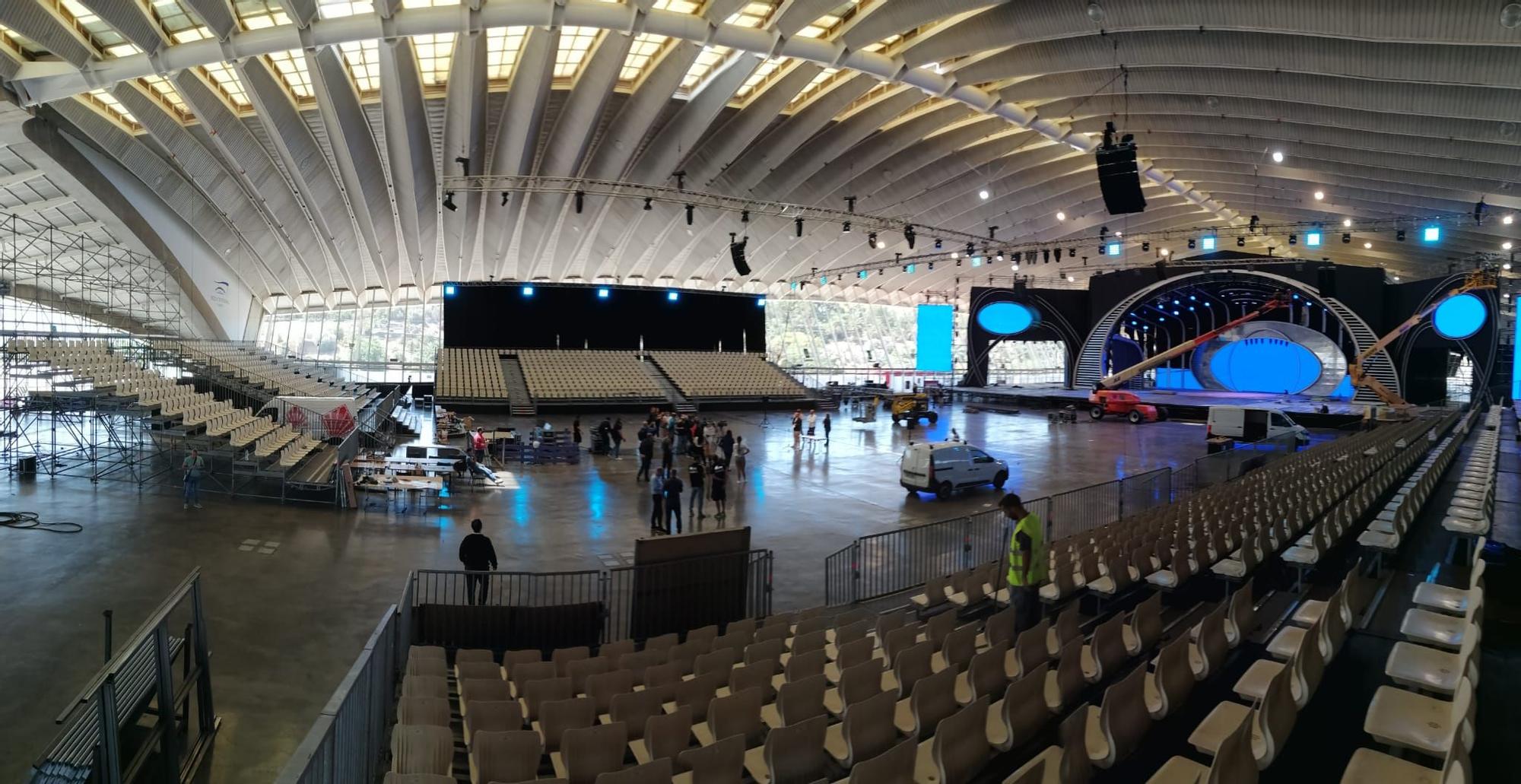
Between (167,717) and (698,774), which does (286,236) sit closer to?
(167,717)

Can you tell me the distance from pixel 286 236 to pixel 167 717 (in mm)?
33142

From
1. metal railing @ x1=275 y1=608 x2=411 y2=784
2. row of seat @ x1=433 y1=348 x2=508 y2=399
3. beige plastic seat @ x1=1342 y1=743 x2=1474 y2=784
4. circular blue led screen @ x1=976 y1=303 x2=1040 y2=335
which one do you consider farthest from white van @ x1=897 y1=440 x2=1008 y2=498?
circular blue led screen @ x1=976 y1=303 x2=1040 y2=335

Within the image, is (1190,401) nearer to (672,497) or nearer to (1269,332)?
(1269,332)

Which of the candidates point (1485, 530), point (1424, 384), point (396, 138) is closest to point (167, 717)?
point (1485, 530)

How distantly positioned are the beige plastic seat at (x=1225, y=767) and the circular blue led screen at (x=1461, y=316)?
4226 cm

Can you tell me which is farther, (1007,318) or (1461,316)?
(1007,318)

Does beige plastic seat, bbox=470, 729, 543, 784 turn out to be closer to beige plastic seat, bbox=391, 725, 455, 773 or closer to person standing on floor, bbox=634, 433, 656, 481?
beige plastic seat, bbox=391, 725, 455, 773

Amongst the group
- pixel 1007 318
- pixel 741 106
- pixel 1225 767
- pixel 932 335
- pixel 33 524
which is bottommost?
pixel 33 524

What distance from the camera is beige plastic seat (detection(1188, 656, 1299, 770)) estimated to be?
3533 millimetres

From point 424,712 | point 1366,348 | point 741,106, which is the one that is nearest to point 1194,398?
point 1366,348

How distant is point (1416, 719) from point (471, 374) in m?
38.0

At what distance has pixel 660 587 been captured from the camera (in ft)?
27.3

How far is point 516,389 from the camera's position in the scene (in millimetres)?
37250

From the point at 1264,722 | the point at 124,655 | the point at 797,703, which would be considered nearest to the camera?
the point at 1264,722
